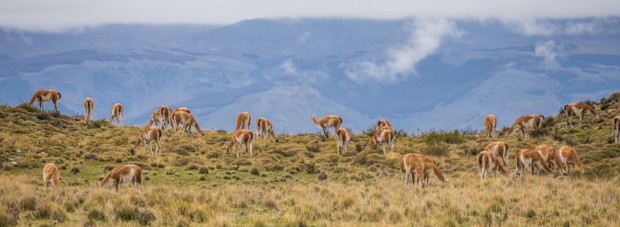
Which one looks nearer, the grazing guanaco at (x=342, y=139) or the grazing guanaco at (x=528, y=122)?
the grazing guanaco at (x=342, y=139)

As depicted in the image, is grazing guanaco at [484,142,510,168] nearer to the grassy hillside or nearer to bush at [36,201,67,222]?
the grassy hillside

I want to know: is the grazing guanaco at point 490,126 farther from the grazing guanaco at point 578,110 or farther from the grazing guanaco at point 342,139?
the grazing guanaco at point 342,139

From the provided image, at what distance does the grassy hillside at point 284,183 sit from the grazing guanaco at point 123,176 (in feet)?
1.50

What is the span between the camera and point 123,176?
20.8 meters

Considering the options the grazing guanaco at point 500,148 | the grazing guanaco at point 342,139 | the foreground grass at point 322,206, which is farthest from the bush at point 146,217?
the grazing guanaco at point 342,139

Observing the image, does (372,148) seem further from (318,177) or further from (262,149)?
(318,177)

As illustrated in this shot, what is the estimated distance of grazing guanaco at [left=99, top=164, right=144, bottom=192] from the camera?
20609 millimetres

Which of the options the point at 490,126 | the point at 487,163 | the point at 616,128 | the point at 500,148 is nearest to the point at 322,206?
the point at 487,163

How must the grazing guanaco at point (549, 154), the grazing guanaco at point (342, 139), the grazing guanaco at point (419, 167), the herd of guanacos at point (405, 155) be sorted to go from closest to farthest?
1. the herd of guanacos at point (405, 155)
2. the grazing guanaco at point (419, 167)
3. the grazing guanaco at point (549, 154)
4. the grazing guanaco at point (342, 139)

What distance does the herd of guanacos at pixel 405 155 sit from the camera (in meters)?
21.6

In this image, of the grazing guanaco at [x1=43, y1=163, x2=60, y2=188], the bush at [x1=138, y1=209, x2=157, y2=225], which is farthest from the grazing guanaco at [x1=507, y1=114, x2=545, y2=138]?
the bush at [x1=138, y1=209, x2=157, y2=225]

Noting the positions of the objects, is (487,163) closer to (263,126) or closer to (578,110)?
(263,126)

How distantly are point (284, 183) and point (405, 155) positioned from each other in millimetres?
5421

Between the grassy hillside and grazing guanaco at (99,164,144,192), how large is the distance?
0.46 meters
